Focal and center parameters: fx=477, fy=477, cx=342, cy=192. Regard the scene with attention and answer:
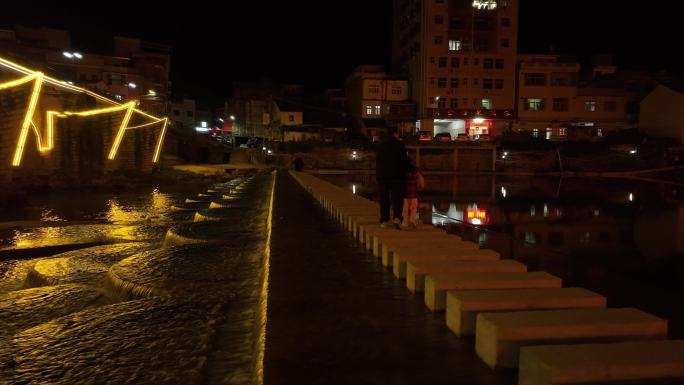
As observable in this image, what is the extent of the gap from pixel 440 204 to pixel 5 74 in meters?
18.0

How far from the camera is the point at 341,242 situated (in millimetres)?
7395

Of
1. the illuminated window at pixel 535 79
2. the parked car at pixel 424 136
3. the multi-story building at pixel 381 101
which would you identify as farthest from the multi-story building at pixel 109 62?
the illuminated window at pixel 535 79

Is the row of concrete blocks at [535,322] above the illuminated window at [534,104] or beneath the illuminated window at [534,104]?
beneath

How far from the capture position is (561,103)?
53375 millimetres

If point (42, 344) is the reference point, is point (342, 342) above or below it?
above

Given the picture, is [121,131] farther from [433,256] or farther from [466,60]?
[466,60]

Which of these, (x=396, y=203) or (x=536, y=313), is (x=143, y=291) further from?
(x=536, y=313)

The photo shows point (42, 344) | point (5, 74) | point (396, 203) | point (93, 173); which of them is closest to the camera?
point (42, 344)

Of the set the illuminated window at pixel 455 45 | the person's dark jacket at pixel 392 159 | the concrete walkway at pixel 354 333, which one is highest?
the illuminated window at pixel 455 45

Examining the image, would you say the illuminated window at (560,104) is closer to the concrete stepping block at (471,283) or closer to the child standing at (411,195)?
the child standing at (411,195)

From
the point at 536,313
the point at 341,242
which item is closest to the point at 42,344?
the point at 341,242

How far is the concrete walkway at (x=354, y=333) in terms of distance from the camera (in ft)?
9.49

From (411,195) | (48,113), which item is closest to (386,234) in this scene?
(411,195)

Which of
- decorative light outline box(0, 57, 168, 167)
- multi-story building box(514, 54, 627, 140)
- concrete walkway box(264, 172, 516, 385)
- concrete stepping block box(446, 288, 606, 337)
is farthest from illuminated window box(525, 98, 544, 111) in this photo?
concrete stepping block box(446, 288, 606, 337)
